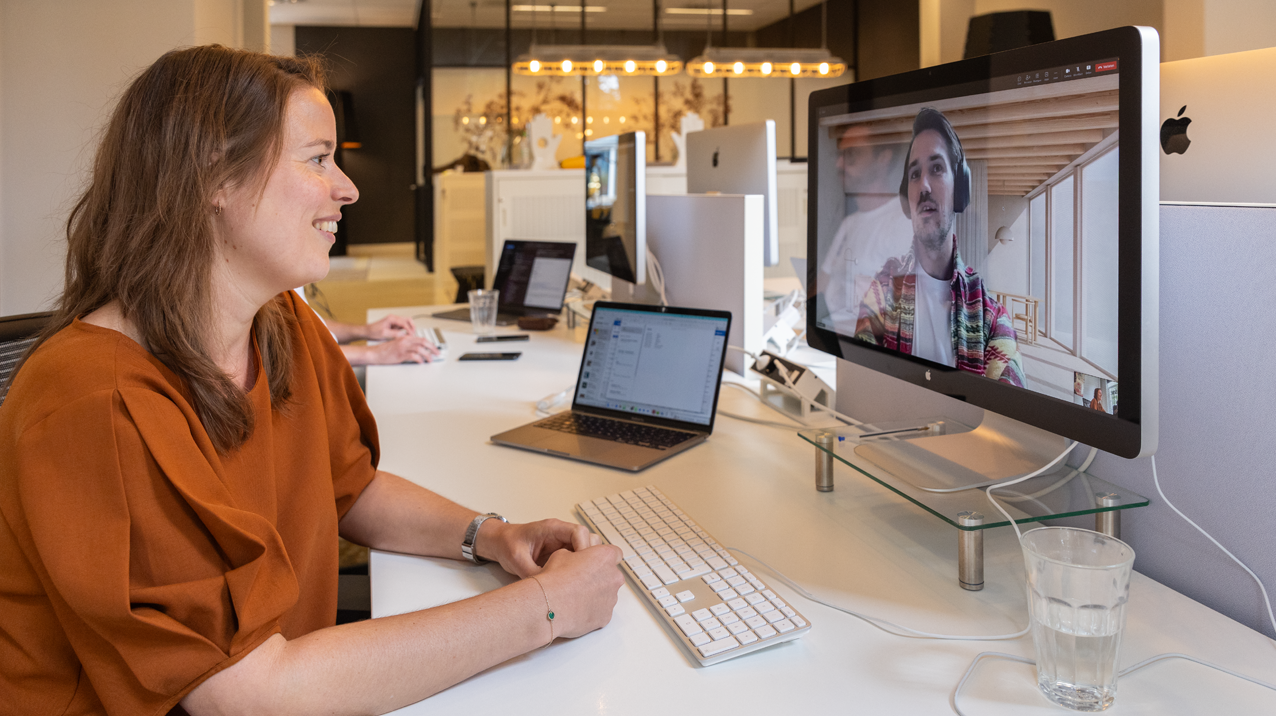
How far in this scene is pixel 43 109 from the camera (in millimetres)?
2908

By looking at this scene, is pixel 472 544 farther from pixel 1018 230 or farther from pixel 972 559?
pixel 1018 230

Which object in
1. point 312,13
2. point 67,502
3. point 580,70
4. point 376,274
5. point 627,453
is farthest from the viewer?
point 312,13

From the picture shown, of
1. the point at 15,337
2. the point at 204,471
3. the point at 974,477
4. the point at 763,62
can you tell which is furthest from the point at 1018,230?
the point at 763,62

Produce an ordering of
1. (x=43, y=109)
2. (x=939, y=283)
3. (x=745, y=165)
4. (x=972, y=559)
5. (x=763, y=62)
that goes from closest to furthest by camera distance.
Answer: (x=972, y=559) < (x=939, y=283) < (x=745, y=165) < (x=43, y=109) < (x=763, y=62)

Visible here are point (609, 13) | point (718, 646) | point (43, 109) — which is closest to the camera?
point (718, 646)

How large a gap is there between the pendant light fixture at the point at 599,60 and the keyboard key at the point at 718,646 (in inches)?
232

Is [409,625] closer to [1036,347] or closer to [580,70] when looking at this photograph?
[1036,347]

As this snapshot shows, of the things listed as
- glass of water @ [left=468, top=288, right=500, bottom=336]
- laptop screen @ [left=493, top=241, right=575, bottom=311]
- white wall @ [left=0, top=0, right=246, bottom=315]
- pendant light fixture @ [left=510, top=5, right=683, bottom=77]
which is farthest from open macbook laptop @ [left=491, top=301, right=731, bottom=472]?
pendant light fixture @ [left=510, top=5, right=683, bottom=77]

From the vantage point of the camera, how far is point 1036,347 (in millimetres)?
894

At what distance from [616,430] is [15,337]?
870mm

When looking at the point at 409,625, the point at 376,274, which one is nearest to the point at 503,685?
the point at 409,625

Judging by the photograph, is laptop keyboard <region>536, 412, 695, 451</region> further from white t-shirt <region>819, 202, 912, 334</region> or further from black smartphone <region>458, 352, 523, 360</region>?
black smartphone <region>458, 352, 523, 360</region>

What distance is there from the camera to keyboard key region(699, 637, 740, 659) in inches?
31.5

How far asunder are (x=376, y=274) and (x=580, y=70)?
Answer: 4113 millimetres
